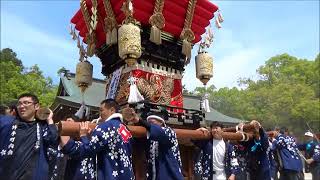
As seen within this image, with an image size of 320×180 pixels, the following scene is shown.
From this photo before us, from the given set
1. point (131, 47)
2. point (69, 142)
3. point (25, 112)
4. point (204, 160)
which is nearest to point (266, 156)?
point (204, 160)

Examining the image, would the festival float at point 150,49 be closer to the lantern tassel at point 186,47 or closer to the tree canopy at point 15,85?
the lantern tassel at point 186,47

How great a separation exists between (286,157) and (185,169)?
2.18 m

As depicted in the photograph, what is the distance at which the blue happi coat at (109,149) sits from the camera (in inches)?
130

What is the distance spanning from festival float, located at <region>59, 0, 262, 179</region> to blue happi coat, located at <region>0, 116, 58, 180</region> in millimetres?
2426

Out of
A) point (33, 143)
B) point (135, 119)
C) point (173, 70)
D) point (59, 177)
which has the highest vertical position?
point (173, 70)

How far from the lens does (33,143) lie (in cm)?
316

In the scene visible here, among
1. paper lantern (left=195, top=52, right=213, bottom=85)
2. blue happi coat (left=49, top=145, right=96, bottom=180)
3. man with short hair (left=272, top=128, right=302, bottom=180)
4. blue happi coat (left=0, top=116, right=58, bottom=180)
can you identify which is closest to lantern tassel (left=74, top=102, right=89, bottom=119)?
paper lantern (left=195, top=52, right=213, bottom=85)

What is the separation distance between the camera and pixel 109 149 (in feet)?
11.2

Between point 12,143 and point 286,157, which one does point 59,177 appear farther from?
point 286,157

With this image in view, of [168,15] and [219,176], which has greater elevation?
[168,15]

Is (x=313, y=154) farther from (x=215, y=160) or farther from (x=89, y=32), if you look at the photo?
(x=89, y=32)

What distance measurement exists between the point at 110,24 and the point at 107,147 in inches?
163

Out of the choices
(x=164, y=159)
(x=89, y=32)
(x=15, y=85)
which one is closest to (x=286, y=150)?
(x=164, y=159)

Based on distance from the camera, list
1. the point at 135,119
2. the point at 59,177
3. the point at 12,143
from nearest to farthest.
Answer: the point at 12,143, the point at 135,119, the point at 59,177
